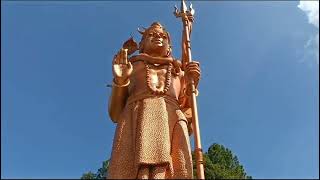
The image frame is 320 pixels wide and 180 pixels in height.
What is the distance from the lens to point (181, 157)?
5.79 m

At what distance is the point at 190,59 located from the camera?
6.55 m

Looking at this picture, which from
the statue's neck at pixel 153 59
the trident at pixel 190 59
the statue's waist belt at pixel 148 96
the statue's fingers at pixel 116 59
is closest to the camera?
the trident at pixel 190 59

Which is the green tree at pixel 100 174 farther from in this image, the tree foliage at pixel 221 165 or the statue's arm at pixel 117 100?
the statue's arm at pixel 117 100

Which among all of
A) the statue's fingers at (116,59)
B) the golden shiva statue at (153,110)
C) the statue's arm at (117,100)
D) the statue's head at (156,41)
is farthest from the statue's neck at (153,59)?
the statue's arm at (117,100)

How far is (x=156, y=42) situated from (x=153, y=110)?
1.32 m

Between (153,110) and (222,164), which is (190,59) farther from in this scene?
(222,164)


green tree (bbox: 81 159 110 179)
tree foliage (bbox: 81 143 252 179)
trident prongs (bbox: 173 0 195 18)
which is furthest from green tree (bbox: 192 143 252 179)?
trident prongs (bbox: 173 0 195 18)

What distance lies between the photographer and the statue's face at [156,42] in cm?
707

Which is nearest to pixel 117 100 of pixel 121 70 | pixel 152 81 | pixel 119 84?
pixel 119 84

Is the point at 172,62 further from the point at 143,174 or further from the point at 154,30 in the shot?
the point at 143,174

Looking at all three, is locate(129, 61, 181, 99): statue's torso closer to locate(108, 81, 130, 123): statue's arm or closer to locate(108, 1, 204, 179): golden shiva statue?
locate(108, 1, 204, 179): golden shiva statue

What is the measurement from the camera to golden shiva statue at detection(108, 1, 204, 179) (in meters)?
5.68

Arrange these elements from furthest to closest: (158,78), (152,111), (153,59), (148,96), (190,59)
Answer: (153,59)
(158,78)
(190,59)
(148,96)
(152,111)

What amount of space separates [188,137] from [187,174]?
0.56 metres
